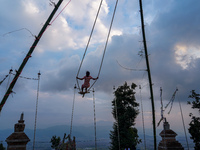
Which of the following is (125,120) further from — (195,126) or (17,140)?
(17,140)

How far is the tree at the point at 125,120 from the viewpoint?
28.8 m

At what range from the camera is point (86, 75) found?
1195 centimetres

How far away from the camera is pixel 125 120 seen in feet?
100

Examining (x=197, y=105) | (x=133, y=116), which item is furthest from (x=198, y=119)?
(x=133, y=116)

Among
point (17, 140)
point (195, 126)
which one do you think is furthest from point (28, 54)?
point (195, 126)

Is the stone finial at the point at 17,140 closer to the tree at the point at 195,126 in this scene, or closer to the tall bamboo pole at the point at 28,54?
the tall bamboo pole at the point at 28,54

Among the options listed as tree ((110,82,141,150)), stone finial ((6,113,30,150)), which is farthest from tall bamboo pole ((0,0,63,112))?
tree ((110,82,141,150))

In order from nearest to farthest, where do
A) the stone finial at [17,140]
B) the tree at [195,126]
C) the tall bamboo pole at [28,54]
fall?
the tall bamboo pole at [28,54]
the stone finial at [17,140]
the tree at [195,126]

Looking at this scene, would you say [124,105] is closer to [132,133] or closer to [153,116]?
[132,133]

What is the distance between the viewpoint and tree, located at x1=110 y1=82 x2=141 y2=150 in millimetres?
28837

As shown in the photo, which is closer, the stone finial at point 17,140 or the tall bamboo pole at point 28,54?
the tall bamboo pole at point 28,54

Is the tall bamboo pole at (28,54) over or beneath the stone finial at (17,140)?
over

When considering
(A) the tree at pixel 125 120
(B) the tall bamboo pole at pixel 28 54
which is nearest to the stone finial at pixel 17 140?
(B) the tall bamboo pole at pixel 28 54

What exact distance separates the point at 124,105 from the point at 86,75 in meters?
23.3
